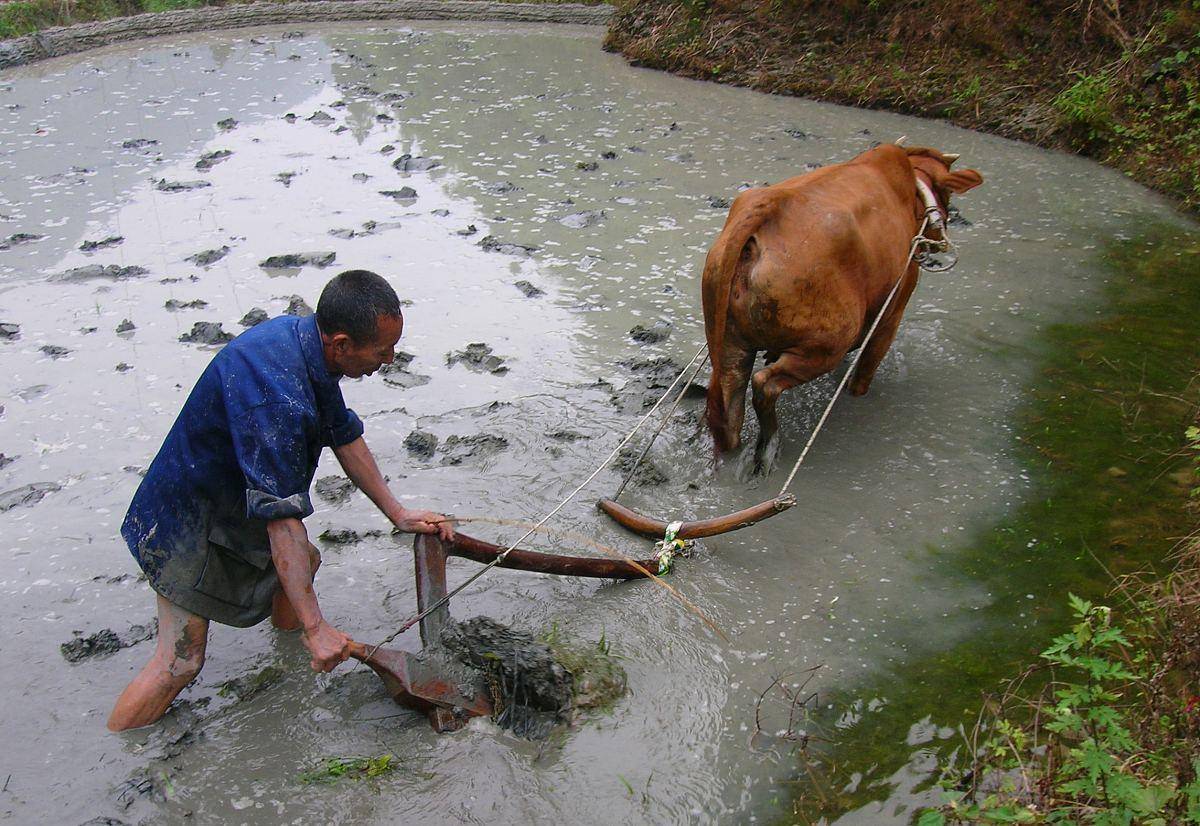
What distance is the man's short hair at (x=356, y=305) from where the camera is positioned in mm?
2770

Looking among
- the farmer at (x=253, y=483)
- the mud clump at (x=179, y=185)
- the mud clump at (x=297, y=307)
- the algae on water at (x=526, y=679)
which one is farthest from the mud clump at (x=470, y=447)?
the mud clump at (x=179, y=185)

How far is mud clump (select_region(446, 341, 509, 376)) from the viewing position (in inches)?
212

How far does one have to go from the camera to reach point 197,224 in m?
7.44

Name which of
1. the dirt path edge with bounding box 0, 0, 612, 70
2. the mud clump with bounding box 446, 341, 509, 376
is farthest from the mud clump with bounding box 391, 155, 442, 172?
the dirt path edge with bounding box 0, 0, 612, 70

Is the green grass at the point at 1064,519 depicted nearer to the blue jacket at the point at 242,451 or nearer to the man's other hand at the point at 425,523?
the man's other hand at the point at 425,523

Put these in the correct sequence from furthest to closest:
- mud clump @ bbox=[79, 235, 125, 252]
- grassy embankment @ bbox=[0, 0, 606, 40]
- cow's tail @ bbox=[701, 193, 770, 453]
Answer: grassy embankment @ bbox=[0, 0, 606, 40], mud clump @ bbox=[79, 235, 125, 252], cow's tail @ bbox=[701, 193, 770, 453]

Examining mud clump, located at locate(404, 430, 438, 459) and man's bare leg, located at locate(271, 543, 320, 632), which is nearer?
man's bare leg, located at locate(271, 543, 320, 632)

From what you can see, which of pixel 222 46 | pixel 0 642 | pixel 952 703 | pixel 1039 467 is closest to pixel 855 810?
pixel 952 703

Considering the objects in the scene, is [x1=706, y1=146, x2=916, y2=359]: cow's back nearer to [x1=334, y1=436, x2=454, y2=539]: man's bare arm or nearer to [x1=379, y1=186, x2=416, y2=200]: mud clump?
[x1=334, y1=436, x2=454, y2=539]: man's bare arm

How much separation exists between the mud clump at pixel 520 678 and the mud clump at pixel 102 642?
125cm

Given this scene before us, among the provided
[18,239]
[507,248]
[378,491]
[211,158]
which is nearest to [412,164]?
[211,158]

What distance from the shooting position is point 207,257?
678 cm

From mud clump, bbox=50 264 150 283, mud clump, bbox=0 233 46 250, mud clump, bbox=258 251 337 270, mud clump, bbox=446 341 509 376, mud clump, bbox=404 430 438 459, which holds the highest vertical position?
mud clump, bbox=0 233 46 250

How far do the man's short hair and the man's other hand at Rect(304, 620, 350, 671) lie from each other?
0.82 m
